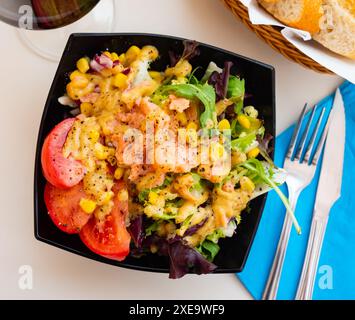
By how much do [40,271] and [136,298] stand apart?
0.75ft

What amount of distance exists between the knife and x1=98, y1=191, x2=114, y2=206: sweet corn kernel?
1.68 feet

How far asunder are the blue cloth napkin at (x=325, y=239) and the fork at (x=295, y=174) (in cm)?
2

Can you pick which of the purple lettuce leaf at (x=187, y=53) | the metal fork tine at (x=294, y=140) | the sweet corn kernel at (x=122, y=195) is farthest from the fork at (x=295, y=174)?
the sweet corn kernel at (x=122, y=195)

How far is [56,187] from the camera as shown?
115cm

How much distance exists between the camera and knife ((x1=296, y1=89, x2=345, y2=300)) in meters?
1.35

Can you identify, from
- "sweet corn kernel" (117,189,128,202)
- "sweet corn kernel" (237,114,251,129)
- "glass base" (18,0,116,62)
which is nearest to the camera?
"sweet corn kernel" (117,189,128,202)

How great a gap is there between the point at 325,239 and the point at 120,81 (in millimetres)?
619

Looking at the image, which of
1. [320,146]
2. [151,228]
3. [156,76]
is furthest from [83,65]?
[320,146]

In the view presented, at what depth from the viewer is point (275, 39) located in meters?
1.25

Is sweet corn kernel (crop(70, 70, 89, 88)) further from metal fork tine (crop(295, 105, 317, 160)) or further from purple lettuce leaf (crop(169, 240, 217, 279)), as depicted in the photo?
metal fork tine (crop(295, 105, 317, 160))

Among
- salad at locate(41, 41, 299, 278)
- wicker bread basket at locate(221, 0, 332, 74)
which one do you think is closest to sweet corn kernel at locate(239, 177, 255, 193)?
salad at locate(41, 41, 299, 278)

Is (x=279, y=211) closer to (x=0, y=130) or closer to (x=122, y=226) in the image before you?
(x=122, y=226)

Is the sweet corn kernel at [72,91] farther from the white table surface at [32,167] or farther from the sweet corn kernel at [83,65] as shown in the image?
the white table surface at [32,167]
